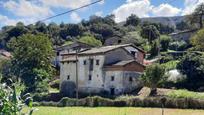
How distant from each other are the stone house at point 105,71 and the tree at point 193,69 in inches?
240

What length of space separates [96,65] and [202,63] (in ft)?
46.6

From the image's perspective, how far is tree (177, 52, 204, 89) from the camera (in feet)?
149

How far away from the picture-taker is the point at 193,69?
4594 cm

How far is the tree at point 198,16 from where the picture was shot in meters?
83.9

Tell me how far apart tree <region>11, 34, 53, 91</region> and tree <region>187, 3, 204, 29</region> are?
3536 cm

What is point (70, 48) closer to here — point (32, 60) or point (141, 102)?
point (32, 60)

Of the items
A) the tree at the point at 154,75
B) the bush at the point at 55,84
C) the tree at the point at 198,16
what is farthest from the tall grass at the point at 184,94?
the tree at the point at 198,16

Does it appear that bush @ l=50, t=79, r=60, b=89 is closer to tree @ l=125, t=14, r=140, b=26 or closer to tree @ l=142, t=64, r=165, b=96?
tree @ l=142, t=64, r=165, b=96

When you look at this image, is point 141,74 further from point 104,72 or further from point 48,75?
point 48,75

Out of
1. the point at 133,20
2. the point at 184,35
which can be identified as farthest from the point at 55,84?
the point at 133,20

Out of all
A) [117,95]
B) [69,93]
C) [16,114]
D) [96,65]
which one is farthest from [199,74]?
[16,114]

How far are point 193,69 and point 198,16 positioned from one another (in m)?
41.9

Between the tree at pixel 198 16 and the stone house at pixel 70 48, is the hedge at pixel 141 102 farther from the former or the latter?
the tree at pixel 198 16

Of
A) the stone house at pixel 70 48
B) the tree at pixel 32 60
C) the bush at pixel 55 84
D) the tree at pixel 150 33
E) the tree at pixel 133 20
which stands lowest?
the bush at pixel 55 84
